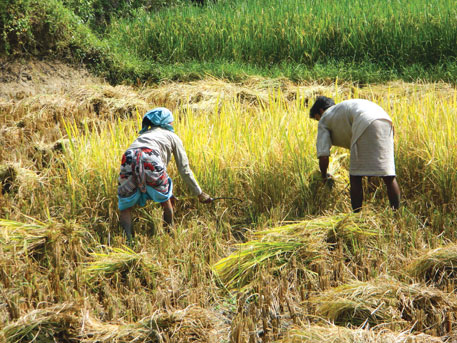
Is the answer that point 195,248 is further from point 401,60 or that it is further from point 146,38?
point 146,38

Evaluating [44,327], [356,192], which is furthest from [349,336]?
[356,192]

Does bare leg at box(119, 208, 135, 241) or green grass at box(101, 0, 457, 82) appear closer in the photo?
bare leg at box(119, 208, 135, 241)

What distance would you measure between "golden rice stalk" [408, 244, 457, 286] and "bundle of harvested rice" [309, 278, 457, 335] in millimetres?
212

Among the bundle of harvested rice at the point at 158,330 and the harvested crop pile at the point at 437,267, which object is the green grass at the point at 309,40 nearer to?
the harvested crop pile at the point at 437,267

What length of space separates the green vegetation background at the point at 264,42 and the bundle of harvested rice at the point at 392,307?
494 cm

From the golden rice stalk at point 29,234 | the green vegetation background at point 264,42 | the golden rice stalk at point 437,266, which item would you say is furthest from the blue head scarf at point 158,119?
the green vegetation background at point 264,42

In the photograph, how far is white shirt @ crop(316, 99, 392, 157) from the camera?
3.72m

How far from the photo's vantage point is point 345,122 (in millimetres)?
3824

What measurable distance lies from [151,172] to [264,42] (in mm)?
5371

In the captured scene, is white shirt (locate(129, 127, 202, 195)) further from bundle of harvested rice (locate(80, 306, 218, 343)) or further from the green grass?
the green grass

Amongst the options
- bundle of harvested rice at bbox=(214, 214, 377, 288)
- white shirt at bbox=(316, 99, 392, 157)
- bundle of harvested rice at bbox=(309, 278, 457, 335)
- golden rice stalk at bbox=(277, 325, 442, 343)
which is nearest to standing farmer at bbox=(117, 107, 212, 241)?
bundle of harvested rice at bbox=(214, 214, 377, 288)

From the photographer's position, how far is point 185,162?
12.5 feet

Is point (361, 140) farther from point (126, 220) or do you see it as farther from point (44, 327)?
point (44, 327)

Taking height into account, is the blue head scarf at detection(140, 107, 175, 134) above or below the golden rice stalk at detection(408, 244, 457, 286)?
above
